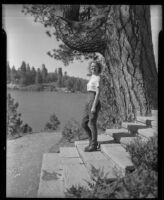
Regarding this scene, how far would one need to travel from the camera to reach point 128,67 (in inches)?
191

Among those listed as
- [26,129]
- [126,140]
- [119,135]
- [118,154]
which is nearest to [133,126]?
[119,135]

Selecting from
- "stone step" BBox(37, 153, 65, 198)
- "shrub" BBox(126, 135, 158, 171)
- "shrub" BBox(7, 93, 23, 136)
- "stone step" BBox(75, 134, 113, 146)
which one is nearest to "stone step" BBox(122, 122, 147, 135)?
"stone step" BBox(75, 134, 113, 146)

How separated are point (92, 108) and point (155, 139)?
981 millimetres

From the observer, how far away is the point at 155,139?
3.99 m

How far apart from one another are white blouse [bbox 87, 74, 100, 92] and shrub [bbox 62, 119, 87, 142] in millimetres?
545

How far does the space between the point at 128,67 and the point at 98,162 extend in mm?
1674

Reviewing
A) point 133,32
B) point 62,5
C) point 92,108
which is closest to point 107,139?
point 92,108

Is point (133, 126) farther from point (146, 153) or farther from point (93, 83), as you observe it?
point (93, 83)

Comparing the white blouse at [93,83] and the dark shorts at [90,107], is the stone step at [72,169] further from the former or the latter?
the white blouse at [93,83]

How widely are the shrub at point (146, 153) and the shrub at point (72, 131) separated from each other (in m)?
0.87

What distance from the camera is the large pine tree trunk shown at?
4.64m

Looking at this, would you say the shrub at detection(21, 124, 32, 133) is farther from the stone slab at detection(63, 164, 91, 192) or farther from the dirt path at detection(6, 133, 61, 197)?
the stone slab at detection(63, 164, 91, 192)
